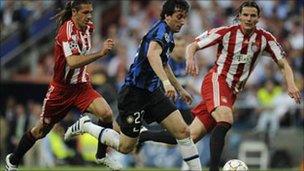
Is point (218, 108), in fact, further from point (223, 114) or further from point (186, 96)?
point (186, 96)

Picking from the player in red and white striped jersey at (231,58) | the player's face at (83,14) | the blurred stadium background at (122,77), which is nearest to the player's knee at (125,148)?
the player in red and white striped jersey at (231,58)

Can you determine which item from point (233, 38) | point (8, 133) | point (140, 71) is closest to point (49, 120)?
point (140, 71)

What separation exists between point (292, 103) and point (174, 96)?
10480mm

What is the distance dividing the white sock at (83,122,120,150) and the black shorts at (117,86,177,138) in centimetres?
A: 42

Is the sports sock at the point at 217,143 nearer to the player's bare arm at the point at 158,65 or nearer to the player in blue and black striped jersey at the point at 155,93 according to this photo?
the player in blue and black striped jersey at the point at 155,93

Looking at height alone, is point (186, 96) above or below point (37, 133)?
above

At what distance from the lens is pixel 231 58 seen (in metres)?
13.6

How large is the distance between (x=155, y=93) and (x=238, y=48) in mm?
1684

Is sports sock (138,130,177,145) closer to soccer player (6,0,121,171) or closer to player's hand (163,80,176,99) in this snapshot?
soccer player (6,0,121,171)

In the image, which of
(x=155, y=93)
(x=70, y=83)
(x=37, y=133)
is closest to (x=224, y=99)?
(x=155, y=93)

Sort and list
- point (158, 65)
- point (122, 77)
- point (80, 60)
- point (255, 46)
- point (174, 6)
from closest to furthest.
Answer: point (158, 65)
point (174, 6)
point (80, 60)
point (255, 46)
point (122, 77)

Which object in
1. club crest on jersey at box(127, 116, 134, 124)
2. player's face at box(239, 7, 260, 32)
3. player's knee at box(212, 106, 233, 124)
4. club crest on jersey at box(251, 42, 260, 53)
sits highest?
player's face at box(239, 7, 260, 32)

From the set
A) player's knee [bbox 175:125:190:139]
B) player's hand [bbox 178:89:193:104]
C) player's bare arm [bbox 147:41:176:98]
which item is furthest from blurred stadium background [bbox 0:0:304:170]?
player's bare arm [bbox 147:41:176:98]

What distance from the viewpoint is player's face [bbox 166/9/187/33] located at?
12.2 metres
